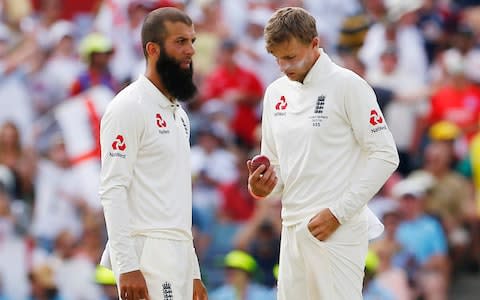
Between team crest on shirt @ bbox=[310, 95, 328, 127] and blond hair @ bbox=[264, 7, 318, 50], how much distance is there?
0.34 m

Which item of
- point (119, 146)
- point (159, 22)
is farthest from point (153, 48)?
point (119, 146)

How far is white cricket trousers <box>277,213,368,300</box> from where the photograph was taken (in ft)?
24.5

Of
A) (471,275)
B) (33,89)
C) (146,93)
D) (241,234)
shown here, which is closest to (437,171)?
(471,275)

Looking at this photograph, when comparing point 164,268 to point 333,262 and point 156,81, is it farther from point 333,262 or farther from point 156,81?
point 156,81

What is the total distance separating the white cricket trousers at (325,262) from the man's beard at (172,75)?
3.30ft

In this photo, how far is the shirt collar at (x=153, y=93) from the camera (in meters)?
7.40

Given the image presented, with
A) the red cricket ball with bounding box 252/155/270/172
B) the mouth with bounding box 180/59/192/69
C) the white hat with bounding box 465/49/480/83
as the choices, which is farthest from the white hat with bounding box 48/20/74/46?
the red cricket ball with bounding box 252/155/270/172

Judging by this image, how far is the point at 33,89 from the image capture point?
15172mm

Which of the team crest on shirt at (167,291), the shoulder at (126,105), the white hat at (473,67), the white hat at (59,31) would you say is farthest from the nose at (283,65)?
the white hat at (59,31)

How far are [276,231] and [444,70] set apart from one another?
304cm

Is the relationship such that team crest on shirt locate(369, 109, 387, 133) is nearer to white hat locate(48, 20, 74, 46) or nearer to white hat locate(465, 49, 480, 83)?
white hat locate(465, 49, 480, 83)

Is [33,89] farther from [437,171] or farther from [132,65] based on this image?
[437,171]

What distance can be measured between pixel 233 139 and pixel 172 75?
21.6ft

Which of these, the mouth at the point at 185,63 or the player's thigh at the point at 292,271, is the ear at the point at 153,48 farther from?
the player's thigh at the point at 292,271
